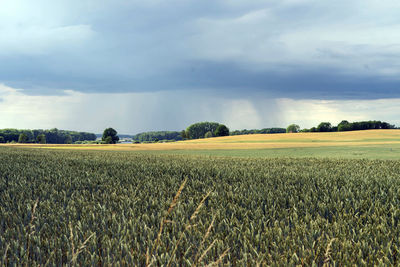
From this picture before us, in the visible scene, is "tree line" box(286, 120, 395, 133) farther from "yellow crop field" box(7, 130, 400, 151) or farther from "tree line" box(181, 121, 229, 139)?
"tree line" box(181, 121, 229, 139)

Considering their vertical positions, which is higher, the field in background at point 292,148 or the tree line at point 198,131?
the tree line at point 198,131

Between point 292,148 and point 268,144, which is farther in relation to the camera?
point 268,144

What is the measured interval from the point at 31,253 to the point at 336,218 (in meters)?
5.42

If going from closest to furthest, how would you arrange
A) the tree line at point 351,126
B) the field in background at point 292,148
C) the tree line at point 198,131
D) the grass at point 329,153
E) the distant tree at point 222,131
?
the grass at point 329,153 < the field in background at point 292,148 < the tree line at point 351,126 < the distant tree at point 222,131 < the tree line at point 198,131

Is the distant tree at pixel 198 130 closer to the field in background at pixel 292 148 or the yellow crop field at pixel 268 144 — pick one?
the yellow crop field at pixel 268 144

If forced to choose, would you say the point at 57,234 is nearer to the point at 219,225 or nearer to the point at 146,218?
the point at 146,218

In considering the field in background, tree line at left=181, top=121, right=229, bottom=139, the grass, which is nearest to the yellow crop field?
the field in background

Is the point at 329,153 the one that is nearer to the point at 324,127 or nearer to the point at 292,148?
the point at 292,148

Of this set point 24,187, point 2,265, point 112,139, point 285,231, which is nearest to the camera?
point 2,265

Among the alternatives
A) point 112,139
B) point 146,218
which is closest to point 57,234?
point 146,218

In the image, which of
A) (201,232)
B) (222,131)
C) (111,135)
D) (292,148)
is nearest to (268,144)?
(292,148)

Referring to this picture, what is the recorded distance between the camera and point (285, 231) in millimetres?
4758

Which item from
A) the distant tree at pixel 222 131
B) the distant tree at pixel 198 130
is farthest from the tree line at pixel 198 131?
the distant tree at pixel 222 131

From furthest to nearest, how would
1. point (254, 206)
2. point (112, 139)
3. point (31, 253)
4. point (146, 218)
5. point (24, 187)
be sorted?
point (112, 139) → point (24, 187) → point (254, 206) → point (146, 218) → point (31, 253)
